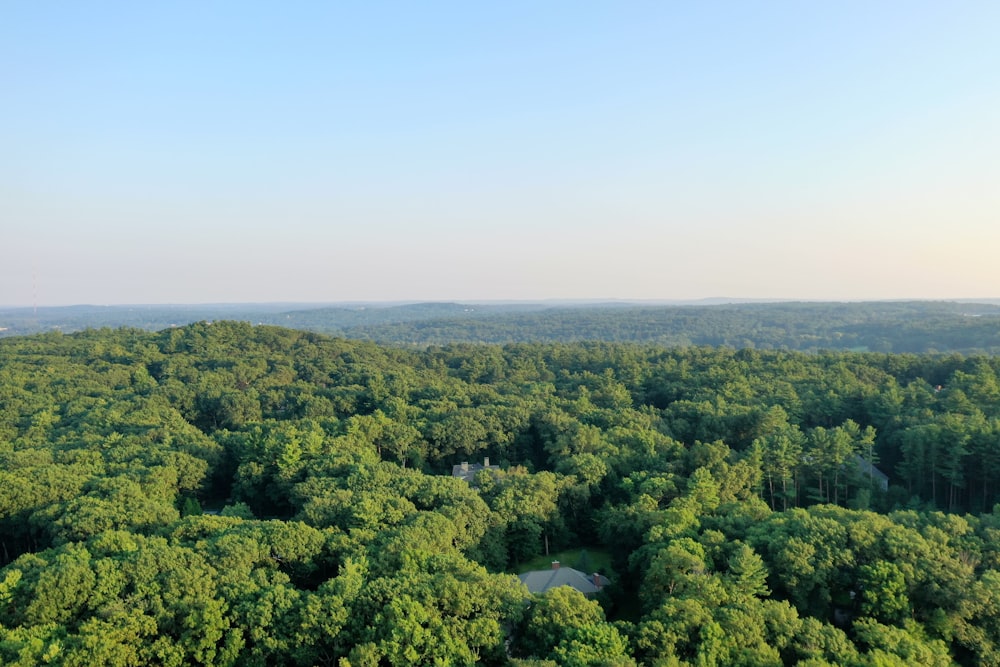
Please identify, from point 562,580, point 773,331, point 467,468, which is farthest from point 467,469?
point 773,331

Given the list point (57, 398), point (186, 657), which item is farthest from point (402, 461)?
point (57, 398)

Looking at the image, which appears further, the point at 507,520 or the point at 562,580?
the point at 507,520

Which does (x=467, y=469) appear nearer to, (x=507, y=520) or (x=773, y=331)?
(x=507, y=520)

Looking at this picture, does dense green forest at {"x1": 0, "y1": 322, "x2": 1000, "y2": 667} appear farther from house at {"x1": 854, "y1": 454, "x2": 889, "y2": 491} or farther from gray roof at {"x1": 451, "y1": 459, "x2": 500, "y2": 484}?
gray roof at {"x1": 451, "y1": 459, "x2": 500, "y2": 484}

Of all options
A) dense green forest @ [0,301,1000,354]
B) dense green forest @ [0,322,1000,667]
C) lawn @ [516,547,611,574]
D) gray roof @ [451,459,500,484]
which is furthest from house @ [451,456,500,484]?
dense green forest @ [0,301,1000,354]

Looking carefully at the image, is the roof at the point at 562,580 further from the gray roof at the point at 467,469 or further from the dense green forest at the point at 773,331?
the dense green forest at the point at 773,331

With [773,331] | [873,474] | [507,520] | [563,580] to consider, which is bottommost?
[773,331]
